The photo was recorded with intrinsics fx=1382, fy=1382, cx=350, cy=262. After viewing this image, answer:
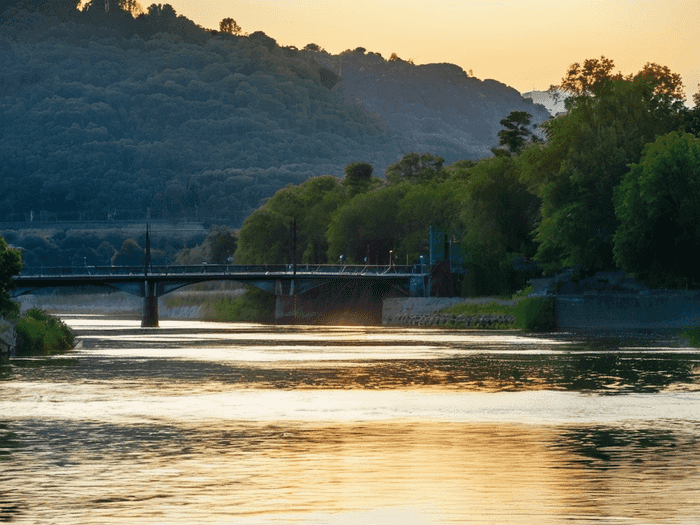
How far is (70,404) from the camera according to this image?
4288cm

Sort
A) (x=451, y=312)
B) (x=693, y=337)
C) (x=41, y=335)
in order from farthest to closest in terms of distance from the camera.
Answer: (x=451, y=312)
(x=693, y=337)
(x=41, y=335)

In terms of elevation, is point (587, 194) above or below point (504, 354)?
above

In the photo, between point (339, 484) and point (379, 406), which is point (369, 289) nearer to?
point (379, 406)

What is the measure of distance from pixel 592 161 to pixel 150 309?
7196cm

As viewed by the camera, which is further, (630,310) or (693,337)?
(630,310)

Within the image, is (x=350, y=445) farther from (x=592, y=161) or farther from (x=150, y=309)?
(x=150, y=309)

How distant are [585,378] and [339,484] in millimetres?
33364

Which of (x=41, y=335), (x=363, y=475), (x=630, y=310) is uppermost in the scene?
(x=630, y=310)

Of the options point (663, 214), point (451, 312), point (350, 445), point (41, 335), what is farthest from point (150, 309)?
point (350, 445)

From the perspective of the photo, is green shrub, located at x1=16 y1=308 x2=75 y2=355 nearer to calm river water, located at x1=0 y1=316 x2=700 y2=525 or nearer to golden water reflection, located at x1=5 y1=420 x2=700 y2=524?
calm river water, located at x1=0 y1=316 x2=700 y2=525

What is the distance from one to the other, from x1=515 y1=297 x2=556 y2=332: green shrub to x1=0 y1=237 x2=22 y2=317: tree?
66.4m

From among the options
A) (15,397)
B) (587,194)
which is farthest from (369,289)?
(15,397)

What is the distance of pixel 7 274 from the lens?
269ft

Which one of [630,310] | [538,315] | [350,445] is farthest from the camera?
[538,315]
